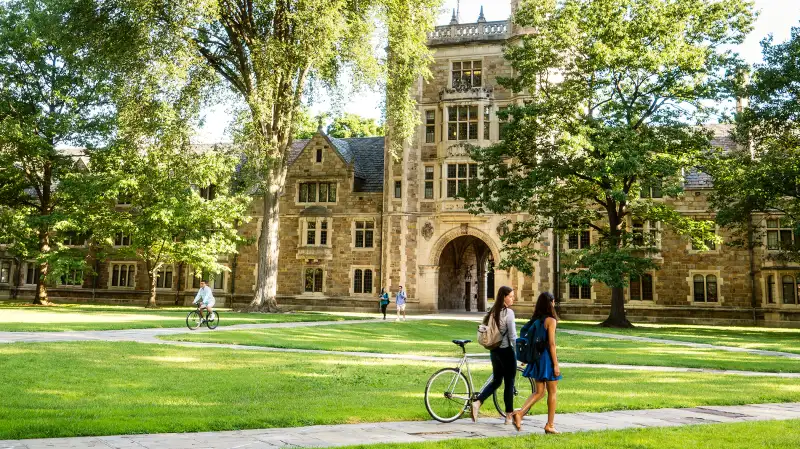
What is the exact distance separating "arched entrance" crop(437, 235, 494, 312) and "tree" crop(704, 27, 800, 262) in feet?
49.4

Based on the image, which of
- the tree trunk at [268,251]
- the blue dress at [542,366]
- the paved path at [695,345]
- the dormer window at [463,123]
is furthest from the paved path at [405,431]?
the dormer window at [463,123]

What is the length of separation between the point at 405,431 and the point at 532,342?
6.13 feet

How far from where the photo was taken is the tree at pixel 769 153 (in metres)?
24.1

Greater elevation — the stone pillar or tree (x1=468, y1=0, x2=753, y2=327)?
A: tree (x1=468, y1=0, x2=753, y2=327)

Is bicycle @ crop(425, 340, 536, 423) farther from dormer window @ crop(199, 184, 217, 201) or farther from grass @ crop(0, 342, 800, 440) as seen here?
dormer window @ crop(199, 184, 217, 201)

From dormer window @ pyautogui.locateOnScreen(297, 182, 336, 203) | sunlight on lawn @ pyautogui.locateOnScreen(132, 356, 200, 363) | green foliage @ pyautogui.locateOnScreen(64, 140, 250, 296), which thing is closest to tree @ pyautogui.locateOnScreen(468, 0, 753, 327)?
dormer window @ pyautogui.locateOnScreen(297, 182, 336, 203)

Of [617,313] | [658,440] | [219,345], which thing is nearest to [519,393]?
[658,440]

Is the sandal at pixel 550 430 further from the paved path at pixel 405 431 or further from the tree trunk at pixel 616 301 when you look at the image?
the tree trunk at pixel 616 301

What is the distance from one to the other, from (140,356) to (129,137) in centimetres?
1806

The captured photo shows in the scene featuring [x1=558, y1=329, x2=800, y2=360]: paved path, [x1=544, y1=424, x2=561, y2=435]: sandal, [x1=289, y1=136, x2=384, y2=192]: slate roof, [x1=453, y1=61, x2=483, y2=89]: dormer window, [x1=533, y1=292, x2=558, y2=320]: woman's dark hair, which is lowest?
[x1=558, y1=329, x2=800, y2=360]: paved path

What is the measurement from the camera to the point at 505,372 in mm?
7754

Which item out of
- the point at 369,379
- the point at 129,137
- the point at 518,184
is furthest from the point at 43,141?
the point at 369,379

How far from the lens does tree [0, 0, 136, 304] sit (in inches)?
1331

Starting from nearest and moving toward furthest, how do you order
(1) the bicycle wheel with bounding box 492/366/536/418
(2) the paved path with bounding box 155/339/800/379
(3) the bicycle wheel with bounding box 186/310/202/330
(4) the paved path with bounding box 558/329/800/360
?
(1) the bicycle wheel with bounding box 492/366/536/418 → (2) the paved path with bounding box 155/339/800/379 → (4) the paved path with bounding box 558/329/800/360 → (3) the bicycle wheel with bounding box 186/310/202/330
